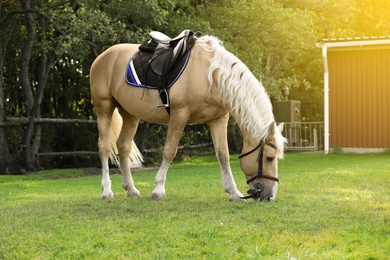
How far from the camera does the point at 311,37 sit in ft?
54.7

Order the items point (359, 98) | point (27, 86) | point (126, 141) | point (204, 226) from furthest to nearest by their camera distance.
Answer: point (359, 98), point (27, 86), point (126, 141), point (204, 226)

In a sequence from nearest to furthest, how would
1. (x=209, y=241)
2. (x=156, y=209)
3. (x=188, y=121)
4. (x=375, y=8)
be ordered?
(x=209, y=241)
(x=156, y=209)
(x=188, y=121)
(x=375, y=8)


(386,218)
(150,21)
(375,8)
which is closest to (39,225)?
(386,218)

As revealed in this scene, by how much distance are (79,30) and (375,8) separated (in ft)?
68.8

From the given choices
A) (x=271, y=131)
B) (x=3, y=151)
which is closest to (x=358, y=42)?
(x=3, y=151)

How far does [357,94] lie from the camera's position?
17172 mm

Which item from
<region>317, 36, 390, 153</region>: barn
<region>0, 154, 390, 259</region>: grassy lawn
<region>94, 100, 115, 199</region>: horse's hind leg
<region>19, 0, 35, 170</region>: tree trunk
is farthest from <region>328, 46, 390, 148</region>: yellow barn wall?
<region>94, 100, 115, 199</region>: horse's hind leg

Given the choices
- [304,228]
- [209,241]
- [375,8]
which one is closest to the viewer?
[209,241]

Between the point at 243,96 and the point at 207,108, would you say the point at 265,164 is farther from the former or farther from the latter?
the point at 207,108

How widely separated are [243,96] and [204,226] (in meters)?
1.76

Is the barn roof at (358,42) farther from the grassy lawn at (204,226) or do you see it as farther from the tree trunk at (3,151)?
Answer: the grassy lawn at (204,226)

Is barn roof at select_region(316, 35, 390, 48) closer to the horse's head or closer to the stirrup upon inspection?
the stirrup

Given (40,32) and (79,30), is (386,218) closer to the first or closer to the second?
(79,30)

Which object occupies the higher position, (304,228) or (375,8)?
(375,8)
